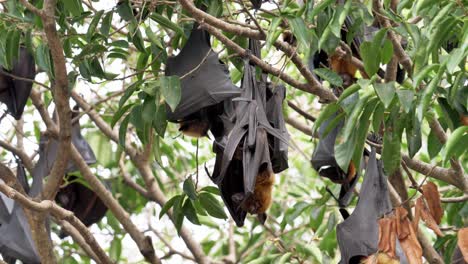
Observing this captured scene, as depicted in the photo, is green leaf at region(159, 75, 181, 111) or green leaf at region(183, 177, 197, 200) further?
green leaf at region(183, 177, 197, 200)

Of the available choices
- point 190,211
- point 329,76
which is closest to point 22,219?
point 190,211

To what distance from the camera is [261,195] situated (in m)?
5.07

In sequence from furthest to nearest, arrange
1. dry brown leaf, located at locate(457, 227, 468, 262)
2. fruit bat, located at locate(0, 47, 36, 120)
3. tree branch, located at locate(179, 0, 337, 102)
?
fruit bat, located at locate(0, 47, 36, 120), tree branch, located at locate(179, 0, 337, 102), dry brown leaf, located at locate(457, 227, 468, 262)

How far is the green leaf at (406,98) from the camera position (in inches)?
141

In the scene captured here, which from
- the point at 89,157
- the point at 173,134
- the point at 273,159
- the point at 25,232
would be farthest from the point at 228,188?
the point at 173,134

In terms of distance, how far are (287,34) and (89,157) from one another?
1922 mm

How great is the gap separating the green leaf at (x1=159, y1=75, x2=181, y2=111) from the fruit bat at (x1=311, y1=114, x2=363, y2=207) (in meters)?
1.05

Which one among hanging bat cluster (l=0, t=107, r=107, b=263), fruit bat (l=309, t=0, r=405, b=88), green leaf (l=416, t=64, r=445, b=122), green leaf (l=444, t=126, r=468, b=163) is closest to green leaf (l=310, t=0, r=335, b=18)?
green leaf (l=416, t=64, r=445, b=122)

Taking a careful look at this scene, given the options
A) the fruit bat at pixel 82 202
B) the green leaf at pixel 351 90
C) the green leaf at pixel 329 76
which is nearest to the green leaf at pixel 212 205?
the green leaf at pixel 329 76

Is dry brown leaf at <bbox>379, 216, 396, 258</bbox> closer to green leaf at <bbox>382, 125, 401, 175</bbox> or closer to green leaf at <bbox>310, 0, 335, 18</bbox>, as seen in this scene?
green leaf at <bbox>382, 125, 401, 175</bbox>

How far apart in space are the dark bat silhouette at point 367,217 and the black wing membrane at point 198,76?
727 mm

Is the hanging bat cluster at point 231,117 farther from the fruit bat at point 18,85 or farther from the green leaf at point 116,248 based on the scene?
the green leaf at point 116,248

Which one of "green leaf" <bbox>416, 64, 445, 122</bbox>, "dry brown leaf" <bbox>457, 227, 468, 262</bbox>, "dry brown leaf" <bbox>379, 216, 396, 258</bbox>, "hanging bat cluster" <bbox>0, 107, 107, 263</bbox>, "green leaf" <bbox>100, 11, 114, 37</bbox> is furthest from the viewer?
"hanging bat cluster" <bbox>0, 107, 107, 263</bbox>

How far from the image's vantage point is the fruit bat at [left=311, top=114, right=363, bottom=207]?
5.05 m
